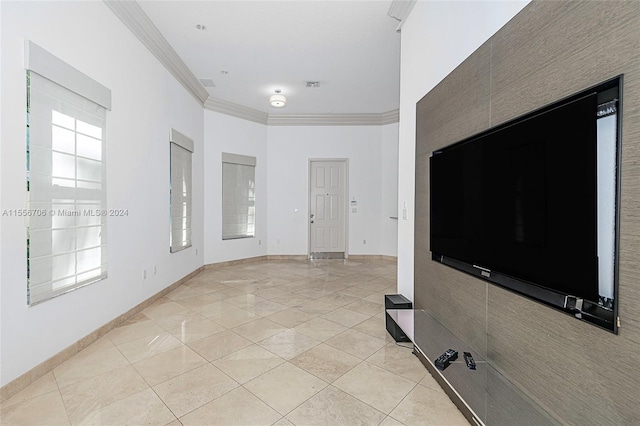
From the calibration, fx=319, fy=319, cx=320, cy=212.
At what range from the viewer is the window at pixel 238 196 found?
6.42m

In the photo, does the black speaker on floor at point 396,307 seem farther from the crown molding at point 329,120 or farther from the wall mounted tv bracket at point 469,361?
the crown molding at point 329,120

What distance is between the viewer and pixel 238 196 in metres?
6.64

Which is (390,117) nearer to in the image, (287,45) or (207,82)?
(287,45)

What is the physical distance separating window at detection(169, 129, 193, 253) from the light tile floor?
3.93 feet

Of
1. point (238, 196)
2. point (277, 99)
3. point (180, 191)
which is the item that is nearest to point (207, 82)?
point (277, 99)

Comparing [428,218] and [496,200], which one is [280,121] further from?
[496,200]

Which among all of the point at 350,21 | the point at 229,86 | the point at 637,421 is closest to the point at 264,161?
the point at 229,86

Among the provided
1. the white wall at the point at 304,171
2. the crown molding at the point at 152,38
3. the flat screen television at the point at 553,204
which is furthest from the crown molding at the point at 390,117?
the flat screen television at the point at 553,204

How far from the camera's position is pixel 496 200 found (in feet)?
5.51

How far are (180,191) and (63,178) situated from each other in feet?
7.77

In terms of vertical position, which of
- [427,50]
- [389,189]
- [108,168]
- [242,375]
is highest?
[427,50]

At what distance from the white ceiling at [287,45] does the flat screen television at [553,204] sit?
7.82ft

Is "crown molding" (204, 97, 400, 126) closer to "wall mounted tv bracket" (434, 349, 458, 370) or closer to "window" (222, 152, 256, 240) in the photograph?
"window" (222, 152, 256, 240)

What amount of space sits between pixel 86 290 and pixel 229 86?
3.95 meters
